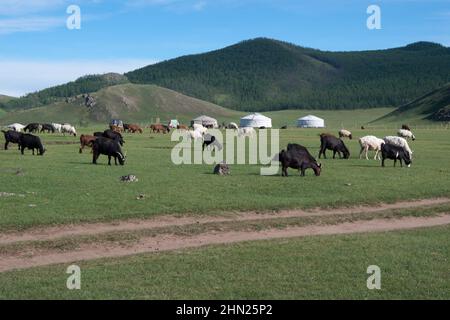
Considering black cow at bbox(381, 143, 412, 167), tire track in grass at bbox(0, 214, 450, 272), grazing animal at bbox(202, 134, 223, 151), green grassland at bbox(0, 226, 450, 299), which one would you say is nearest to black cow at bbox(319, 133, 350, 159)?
black cow at bbox(381, 143, 412, 167)

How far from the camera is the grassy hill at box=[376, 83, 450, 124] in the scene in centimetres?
15400

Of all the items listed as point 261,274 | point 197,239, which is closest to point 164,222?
point 197,239

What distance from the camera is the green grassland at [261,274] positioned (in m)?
10.4

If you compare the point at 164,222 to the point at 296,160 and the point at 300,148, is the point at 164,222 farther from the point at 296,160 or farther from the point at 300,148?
the point at 300,148

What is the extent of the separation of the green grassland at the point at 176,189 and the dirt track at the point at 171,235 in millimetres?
632

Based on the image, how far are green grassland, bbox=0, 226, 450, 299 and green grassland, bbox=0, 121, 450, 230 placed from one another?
483 cm

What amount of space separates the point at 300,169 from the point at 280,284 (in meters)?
16.4

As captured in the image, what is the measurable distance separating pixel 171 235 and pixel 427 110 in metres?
165

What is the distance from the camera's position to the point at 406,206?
21.0 meters

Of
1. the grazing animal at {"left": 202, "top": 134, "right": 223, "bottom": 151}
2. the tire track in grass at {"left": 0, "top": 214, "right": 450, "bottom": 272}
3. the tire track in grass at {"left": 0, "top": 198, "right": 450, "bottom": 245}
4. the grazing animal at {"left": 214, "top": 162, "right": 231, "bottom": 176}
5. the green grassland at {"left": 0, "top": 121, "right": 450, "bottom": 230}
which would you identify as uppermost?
the grazing animal at {"left": 202, "top": 134, "right": 223, "bottom": 151}

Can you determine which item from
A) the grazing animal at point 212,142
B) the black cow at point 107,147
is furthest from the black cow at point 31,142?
the grazing animal at point 212,142

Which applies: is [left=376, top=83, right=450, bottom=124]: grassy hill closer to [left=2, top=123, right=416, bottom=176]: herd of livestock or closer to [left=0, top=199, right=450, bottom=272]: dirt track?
[left=2, top=123, right=416, bottom=176]: herd of livestock
